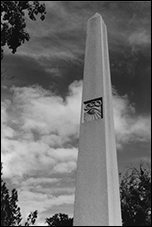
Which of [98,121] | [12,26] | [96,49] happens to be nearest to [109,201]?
[98,121]

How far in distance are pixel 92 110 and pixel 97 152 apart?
118 centimetres

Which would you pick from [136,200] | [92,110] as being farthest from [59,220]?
[92,110]

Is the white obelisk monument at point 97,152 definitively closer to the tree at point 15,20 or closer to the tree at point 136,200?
the tree at point 15,20

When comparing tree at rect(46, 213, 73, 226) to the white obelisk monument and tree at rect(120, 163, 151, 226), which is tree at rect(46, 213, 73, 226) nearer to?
tree at rect(120, 163, 151, 226)

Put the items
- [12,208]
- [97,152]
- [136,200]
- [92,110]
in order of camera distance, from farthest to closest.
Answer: [136,200], [12,208], [92,110], [97,152]

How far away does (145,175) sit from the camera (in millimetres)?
26703

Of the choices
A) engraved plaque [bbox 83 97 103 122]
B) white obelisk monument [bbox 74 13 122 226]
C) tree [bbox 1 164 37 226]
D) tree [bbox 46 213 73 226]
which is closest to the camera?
white obelisk monument [bbox 74 13 122 226]

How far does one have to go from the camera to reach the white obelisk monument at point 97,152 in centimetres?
485

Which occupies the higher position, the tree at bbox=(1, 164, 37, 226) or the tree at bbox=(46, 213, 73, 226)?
the tree at bbox=(1, 164, 37, 226)

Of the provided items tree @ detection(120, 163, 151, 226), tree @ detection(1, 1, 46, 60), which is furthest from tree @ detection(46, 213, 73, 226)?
tree @ detection(1, 1, 46, 60)

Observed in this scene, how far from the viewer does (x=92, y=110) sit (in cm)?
620

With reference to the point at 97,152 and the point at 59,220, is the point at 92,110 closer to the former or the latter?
the point at 97,152

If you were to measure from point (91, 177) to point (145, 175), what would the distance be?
2315 cm

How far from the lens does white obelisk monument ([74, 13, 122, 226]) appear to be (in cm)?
485
